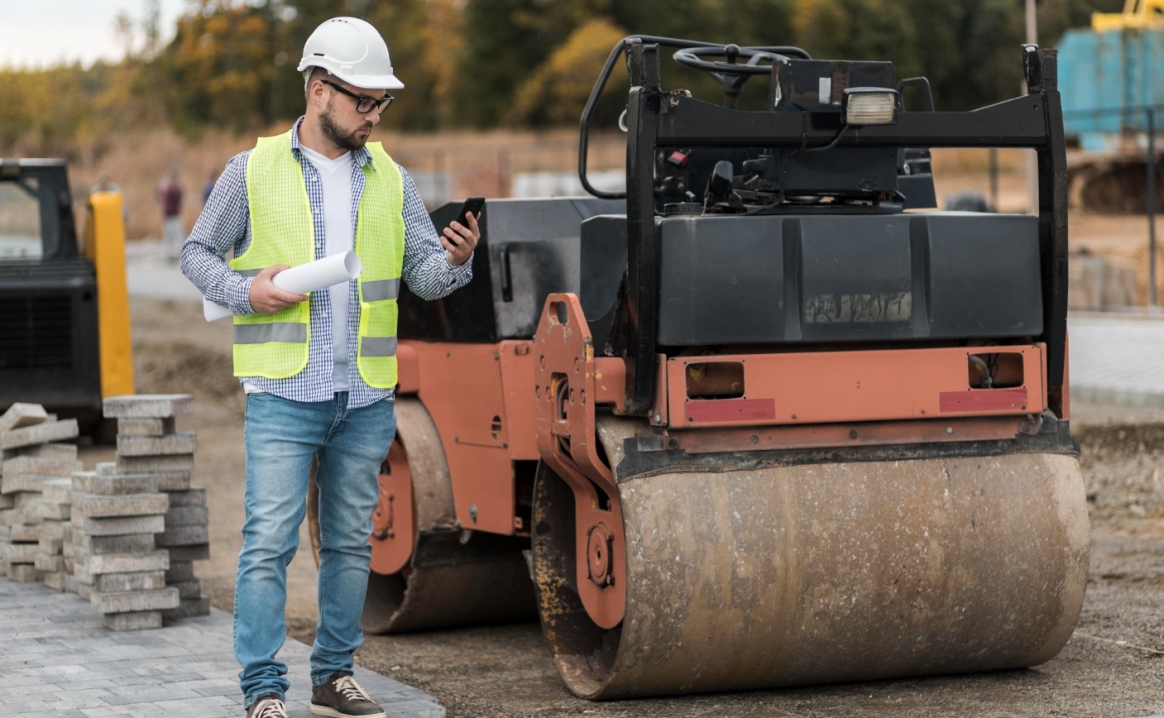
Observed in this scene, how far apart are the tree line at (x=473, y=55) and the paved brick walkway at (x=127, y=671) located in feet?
145

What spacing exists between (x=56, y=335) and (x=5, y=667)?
652 cm

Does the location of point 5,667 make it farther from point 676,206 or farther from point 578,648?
point 676,206

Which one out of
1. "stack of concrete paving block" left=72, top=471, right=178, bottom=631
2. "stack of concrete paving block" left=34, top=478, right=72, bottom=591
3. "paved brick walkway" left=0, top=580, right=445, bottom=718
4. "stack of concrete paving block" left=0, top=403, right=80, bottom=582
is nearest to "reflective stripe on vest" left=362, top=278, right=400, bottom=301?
"paved brick walkway" left=0, top=580, right=445, bottom=718

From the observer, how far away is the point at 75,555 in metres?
6.45

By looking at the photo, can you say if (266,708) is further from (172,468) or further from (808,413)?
(172,468)

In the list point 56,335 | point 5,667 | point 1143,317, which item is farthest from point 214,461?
point 1143,317

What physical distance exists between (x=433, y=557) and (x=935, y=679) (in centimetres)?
202

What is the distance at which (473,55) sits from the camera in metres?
72.4

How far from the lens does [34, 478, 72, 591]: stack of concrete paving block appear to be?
6660mm

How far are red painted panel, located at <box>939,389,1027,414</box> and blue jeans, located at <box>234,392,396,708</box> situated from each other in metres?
1.77

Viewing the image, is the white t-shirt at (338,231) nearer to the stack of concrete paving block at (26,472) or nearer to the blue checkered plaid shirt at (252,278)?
the blue checkered plaid shirt at (252,278)

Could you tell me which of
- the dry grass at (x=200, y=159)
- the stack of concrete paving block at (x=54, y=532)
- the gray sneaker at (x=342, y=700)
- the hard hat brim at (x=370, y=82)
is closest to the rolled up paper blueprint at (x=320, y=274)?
the hard hat brim at (x=370, y=82)

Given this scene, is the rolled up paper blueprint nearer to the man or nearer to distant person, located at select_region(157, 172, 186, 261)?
the man

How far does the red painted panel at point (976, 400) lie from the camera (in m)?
5.17
